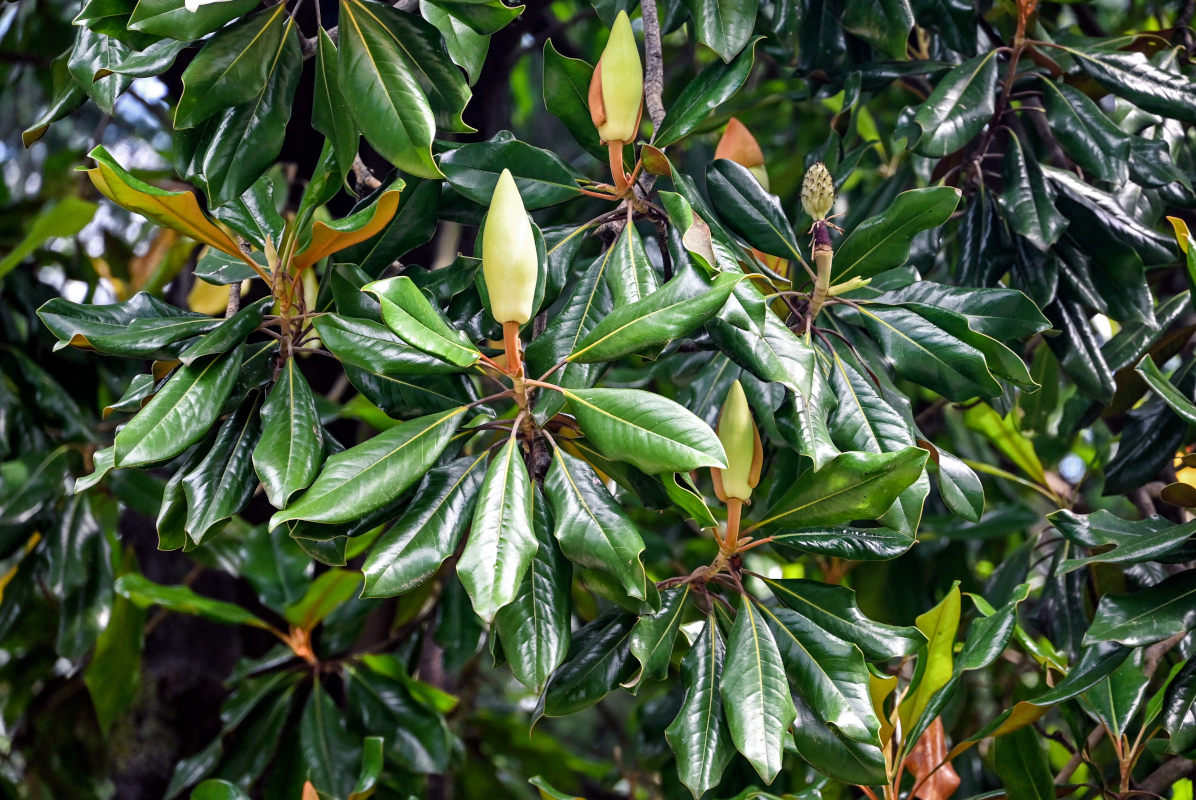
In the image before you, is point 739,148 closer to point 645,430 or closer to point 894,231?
point 894,231

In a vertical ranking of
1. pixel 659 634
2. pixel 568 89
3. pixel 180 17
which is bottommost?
pixel 659 634

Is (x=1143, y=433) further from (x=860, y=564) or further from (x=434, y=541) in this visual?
(x=434, y=541)

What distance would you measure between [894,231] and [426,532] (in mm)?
498

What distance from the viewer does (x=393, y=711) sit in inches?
59.4

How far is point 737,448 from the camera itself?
32.3 inches

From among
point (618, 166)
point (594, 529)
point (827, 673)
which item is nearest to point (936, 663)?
point (827, 673)

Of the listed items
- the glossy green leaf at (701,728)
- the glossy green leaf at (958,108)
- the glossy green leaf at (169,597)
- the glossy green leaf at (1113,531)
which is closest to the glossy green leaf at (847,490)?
the glossy green leaf at (701,728)

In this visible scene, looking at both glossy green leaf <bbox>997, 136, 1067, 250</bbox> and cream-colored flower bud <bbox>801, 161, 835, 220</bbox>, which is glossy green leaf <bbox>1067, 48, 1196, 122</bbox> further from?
cream-colored flower bud <bbox>801, 161, 835, 220</bbox>

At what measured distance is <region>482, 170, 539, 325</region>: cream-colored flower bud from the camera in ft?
2.36

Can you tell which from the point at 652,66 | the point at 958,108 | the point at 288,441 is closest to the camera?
the point at 288,441

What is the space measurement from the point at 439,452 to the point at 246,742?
99 cm

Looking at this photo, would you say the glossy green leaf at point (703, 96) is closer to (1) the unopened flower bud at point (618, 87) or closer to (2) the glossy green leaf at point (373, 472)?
(1) the unopened flower bud at point (618, 87)

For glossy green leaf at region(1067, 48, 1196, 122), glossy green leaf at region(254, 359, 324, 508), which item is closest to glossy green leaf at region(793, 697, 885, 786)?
glossy green leaf at region(254, 359, 324, 508)

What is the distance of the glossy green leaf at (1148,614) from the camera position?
0.89 meters
